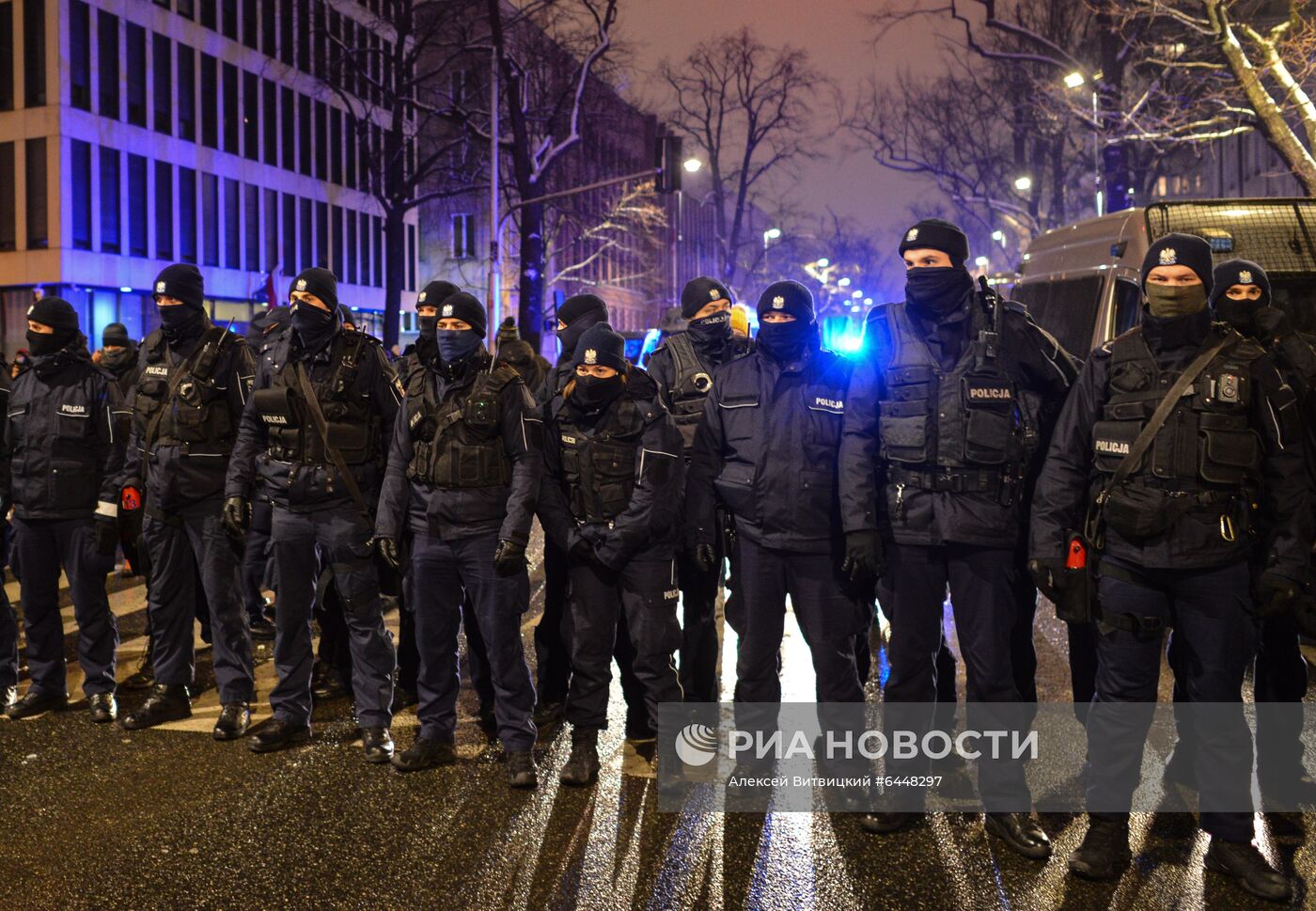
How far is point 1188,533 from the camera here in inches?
173

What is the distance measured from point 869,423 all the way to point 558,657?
244 cm

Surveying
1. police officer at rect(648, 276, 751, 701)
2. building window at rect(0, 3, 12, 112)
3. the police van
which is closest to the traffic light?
the police van

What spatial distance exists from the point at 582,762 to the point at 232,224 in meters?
39.6

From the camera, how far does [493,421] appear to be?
5676 millimetres

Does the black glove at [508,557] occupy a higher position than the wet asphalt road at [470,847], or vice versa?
the black glove at [508,557]

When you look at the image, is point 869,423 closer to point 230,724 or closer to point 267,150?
point 230,724

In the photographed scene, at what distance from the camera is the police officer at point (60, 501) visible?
6.66 meters

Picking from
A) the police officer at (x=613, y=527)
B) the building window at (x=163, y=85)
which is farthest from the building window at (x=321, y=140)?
the police officer at (x=613, y=527)

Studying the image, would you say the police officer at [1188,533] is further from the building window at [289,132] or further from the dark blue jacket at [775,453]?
the building window at [289,132]

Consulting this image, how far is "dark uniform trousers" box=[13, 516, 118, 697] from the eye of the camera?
6.68 metres

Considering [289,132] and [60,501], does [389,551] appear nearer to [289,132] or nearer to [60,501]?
[60,501]

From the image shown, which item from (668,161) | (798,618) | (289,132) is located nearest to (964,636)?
(798,618)

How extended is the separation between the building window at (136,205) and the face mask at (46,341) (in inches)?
1253

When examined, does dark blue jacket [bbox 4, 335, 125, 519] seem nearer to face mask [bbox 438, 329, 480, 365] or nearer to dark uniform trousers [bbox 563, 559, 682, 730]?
face mask [bbox 438, 329, 480, 365]
